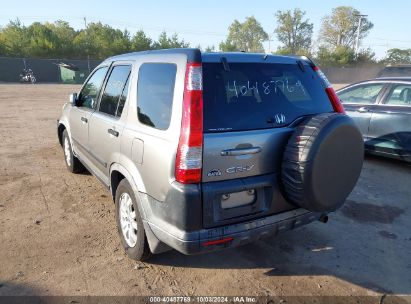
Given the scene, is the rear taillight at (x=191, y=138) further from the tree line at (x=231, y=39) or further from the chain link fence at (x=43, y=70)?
the chain link fence at (x=43, y=70)

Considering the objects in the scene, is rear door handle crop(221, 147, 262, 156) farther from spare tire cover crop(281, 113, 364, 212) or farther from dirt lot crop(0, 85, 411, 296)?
dirt lot crop(0, 85, 411, 296)

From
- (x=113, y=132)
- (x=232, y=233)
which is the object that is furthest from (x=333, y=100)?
(x=113, y=132)

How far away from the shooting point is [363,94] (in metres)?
6.92

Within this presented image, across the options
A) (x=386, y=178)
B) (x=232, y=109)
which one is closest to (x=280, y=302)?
(x=232, y=109)

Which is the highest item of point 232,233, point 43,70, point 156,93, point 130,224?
point 43,70

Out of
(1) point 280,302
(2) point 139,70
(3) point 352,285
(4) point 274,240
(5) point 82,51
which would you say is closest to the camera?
(1) point 280,302

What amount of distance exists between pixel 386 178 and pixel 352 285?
134 inches

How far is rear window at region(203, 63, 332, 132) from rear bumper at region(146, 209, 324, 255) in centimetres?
74

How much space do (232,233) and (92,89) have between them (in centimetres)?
289

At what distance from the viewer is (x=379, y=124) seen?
6375 millimetres

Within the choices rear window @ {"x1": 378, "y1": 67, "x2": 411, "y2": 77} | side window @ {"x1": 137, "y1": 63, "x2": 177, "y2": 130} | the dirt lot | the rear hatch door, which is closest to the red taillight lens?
the rear hatch door

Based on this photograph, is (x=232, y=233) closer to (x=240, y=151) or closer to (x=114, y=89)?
(x=240, y=151)

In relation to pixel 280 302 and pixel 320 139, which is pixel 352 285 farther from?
pixel 320 139

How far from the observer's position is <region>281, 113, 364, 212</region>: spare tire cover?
261cm
